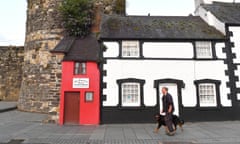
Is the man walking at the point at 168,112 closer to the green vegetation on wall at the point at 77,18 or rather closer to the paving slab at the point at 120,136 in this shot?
the paving slab at the point at 120,136

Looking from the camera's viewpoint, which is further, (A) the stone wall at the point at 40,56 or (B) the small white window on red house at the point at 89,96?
(A) the stone wall at the point at 40,56

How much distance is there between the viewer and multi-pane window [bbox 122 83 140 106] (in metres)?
11.0

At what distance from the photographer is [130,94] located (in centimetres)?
1116

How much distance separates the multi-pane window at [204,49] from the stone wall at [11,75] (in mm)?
21159

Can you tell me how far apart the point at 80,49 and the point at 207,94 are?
334 inches

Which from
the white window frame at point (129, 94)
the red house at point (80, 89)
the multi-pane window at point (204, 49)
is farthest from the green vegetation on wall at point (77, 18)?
the multi-pane window at point (204, 49)

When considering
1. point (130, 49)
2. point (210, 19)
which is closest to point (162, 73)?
point (130, 49)

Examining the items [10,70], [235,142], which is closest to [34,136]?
[235,142]

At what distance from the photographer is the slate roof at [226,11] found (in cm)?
1277

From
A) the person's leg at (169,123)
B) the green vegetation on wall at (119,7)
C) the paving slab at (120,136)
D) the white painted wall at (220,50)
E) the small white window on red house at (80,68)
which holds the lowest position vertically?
the paving slab at (120,136)

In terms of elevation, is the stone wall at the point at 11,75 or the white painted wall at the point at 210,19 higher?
the white painted wall at the point at 210,19

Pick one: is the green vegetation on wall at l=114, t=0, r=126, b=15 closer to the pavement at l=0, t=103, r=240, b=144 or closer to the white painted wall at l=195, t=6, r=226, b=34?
the white painted wall at l=195, t=6, r=226, b=34

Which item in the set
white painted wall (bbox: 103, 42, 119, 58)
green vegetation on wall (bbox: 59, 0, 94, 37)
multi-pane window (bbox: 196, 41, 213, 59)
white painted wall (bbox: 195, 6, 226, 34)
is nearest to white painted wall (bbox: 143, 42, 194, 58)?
multi-pane window (bbox: 196, 41, 213, 59)

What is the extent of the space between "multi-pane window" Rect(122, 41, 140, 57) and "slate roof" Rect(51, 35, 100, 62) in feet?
5.55
